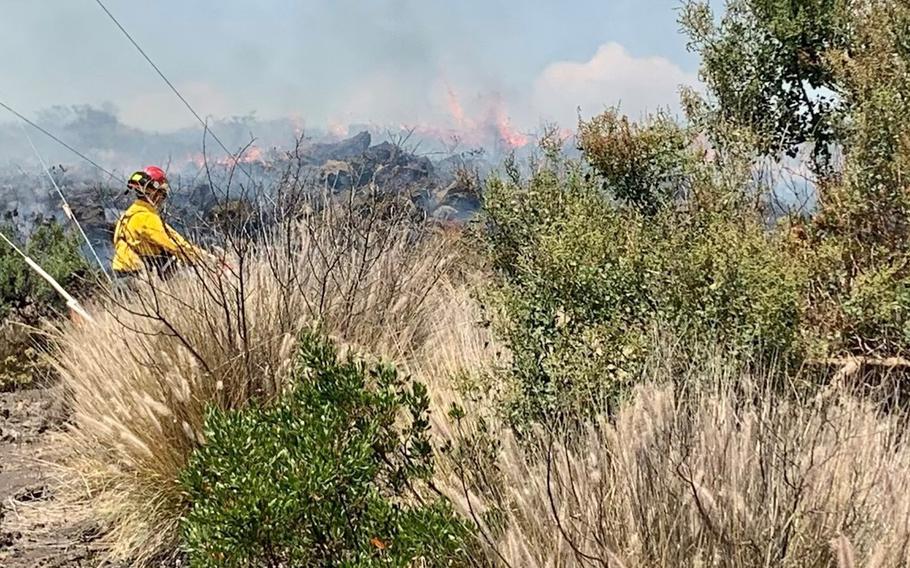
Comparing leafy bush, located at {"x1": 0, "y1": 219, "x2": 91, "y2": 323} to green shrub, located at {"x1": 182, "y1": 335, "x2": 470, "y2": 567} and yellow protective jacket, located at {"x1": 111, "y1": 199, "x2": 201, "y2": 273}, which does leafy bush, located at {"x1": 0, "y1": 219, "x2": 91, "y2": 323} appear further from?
green shrub, located at {"x1": 182, "y1": 335, "x2": 470, "y2": 567}

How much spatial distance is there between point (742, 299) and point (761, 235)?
2.02 ft

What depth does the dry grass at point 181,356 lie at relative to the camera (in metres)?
4.17

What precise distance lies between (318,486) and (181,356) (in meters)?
2.06

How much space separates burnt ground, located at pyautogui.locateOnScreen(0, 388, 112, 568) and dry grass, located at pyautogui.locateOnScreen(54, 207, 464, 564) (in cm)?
14

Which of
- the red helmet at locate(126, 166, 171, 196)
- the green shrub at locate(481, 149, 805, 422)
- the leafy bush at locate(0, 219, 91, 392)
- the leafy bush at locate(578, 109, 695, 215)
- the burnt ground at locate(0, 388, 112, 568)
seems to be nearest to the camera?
the green shrub at locate(481, 149, 805, 422)

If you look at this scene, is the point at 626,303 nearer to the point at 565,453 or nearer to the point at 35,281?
the point at 565,453

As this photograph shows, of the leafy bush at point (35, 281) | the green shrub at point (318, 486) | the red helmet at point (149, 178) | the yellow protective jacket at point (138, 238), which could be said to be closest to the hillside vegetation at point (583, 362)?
the green shrub at point (318, 486)

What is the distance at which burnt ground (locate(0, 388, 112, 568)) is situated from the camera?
409cm

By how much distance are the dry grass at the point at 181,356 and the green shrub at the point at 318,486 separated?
2.47ft

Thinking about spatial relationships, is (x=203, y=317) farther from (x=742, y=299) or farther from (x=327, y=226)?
(x=742, y=299)

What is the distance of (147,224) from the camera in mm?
7059

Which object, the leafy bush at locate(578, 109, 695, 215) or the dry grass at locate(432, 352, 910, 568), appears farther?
the leafy bush at locate(578, 109, 695, 215)

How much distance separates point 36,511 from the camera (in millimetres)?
4613

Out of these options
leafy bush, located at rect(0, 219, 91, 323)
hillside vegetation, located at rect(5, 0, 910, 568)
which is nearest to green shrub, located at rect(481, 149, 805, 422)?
hillside vegetation, located at rect(5, 0, 910, 568)
